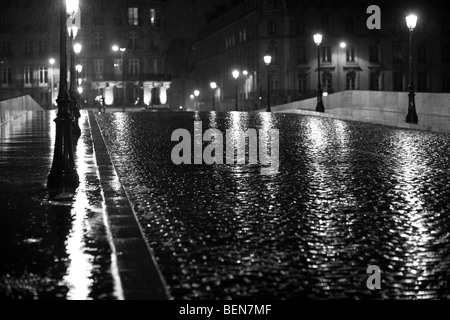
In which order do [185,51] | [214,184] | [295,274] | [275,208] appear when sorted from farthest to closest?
[185,51] → [214,184] → [275,208] → [295,274]

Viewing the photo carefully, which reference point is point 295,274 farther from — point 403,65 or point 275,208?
point 403,65

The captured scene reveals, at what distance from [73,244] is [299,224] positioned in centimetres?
246

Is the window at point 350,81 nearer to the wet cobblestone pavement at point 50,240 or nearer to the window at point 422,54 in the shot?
the window at point 422,54

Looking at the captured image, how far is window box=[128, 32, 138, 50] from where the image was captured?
4599 inches

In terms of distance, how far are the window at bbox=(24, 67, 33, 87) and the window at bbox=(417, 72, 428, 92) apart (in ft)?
154

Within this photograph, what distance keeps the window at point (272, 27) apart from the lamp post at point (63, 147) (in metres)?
92.0

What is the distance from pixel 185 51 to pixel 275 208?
145171 mm

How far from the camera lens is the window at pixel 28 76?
11594cm

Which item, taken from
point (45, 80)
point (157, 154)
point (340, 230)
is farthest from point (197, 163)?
point (45, 80)

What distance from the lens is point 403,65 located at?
103500 millimetres

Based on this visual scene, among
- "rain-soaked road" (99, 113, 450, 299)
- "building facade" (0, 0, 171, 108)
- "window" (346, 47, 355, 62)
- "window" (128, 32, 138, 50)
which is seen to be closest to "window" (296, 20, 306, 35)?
"window" (346, 47, 355, 62)

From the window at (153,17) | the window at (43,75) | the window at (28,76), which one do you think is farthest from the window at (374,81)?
the window at (28,76)

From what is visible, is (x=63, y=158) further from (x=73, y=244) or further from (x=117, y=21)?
(x=117, y=21)

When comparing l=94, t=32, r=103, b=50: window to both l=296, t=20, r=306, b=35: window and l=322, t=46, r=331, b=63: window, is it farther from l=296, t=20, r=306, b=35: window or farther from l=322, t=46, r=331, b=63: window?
l=322, t=46, r=331, b=63: window
